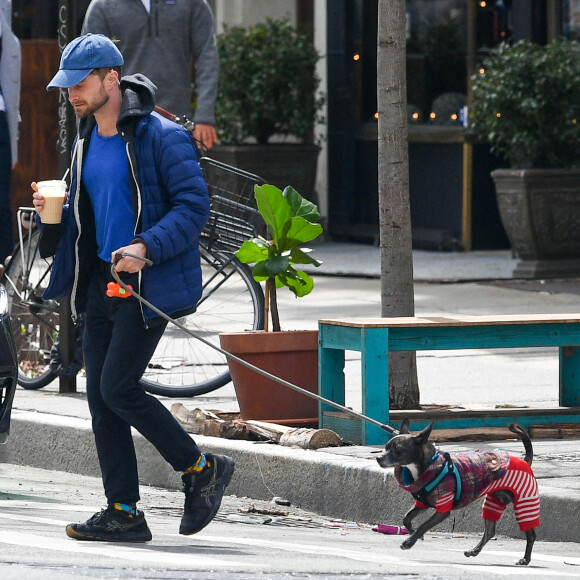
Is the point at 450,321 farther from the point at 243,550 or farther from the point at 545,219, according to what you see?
the point at 545,219

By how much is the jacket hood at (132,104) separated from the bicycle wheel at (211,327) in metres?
2.44

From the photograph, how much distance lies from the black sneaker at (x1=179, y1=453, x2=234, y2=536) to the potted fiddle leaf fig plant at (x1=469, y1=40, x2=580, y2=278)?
22.9 feet

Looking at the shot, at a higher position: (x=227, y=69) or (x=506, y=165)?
(x=227, y=69)

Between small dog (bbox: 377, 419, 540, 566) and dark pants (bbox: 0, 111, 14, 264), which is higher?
dark pants (bbox: 0, 111, 14, 264)

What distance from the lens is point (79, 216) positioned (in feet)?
18.4

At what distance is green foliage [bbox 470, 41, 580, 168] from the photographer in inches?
478

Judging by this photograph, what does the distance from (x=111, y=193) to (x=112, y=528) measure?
1168 millimetres

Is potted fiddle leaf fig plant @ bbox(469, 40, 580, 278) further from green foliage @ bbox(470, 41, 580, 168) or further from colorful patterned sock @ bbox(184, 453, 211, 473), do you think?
colorful patterned sock @ bbox(184, 453, 211, 473)

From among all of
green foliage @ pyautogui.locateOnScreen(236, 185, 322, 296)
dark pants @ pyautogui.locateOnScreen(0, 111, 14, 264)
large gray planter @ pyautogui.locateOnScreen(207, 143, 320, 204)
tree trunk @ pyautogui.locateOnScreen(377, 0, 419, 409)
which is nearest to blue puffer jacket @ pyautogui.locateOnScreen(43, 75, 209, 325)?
green foliage @ pyautogui.locateOnScreen(236, 185, 322, 296)

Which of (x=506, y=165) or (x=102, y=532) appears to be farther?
(x=506, y=165)

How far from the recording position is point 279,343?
698 centimetres

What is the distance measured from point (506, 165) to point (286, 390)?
7845mm

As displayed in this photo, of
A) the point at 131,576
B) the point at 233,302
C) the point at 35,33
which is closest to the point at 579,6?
the point at 35,33

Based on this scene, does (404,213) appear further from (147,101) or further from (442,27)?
(442,27)
